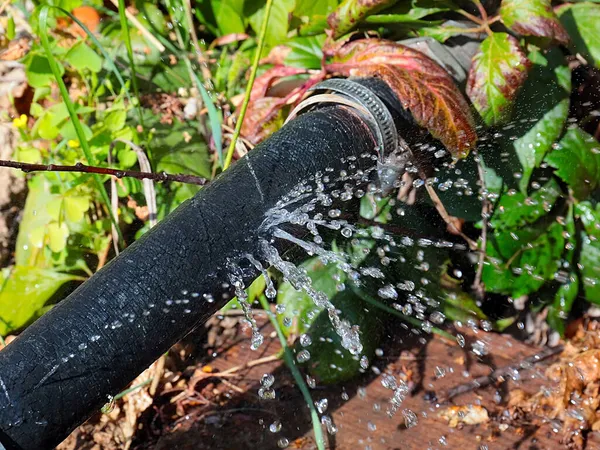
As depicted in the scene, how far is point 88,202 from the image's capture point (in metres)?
1.83

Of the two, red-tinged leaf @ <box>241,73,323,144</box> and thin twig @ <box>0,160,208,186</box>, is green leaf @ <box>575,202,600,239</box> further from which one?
thin twig @ <box>0,160,208,186</box>

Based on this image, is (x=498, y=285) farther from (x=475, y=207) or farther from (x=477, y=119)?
(x=477, y=119)

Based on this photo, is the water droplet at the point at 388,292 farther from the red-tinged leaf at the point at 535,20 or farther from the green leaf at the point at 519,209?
the red-tinged leaf at the point at 535,20

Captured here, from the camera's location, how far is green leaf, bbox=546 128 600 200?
1.76m

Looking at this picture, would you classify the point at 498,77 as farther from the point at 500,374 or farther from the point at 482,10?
the point at 500,374

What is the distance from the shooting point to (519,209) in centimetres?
183

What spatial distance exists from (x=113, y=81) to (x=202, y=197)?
1.15 m

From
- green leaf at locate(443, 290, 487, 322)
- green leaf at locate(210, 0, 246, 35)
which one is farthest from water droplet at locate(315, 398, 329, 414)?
green leaf at locate(210, 0, 246, 35)

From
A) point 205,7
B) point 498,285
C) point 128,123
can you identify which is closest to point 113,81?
point 128,123

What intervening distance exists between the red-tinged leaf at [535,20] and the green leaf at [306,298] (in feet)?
2.51

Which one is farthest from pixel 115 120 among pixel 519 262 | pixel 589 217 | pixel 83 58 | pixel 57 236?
pixel 589 217

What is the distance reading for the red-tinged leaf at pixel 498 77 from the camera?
5.20 ft

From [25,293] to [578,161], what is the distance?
5.07 feet

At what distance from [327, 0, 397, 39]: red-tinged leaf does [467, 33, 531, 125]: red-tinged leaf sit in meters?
0.27
